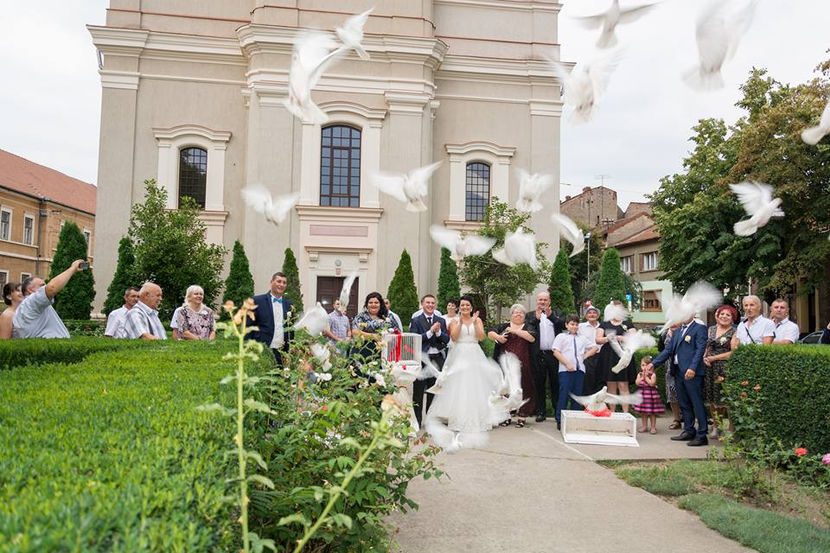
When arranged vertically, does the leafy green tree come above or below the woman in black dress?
above

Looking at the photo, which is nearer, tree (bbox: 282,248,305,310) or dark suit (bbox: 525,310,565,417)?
dark suit (bbox: 525,310,565,417)

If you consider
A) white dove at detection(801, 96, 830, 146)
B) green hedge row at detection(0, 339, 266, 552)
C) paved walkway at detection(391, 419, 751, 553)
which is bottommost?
paved walkway at detection(391, 419, 751, 553)

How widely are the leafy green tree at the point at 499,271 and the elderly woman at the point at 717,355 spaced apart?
15.1 metres

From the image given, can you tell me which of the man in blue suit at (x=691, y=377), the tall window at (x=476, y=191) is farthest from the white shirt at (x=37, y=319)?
the tall window at (x=476, y=191)

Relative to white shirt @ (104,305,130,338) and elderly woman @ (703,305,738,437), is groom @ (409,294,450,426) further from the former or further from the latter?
white shirt @ (104,305,130,338)

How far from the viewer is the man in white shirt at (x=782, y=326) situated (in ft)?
30.6

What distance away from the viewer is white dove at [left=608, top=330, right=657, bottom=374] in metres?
9.65

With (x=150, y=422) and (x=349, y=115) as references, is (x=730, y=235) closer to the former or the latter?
(x=349, y=115)

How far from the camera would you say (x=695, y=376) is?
9492mm

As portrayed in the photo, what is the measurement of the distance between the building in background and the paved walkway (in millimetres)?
45472

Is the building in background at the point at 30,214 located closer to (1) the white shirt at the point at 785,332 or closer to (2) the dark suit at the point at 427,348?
(2) the dark suit at the point at 427,348

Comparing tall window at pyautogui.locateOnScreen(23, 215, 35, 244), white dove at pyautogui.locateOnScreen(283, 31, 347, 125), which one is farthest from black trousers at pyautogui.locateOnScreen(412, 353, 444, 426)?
tall window at pyautogui.locateOnScreen(23, 215, 35, 244)

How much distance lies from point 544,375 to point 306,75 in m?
7.51

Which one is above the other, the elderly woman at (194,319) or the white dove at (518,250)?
the white dove at (518,250)
